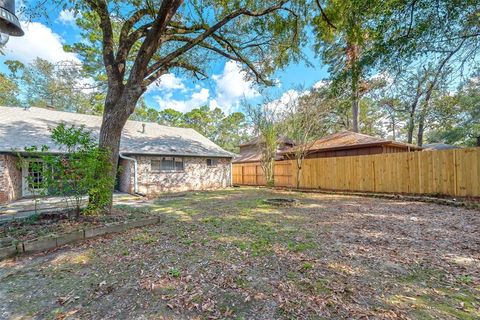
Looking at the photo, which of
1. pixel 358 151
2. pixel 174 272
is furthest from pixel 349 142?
pixel 174 272

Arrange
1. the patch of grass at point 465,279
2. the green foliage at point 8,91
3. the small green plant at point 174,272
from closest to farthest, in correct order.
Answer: the patch of grass at point 465,279, the small green plant at point 174,272, the green foliage at point 8,91

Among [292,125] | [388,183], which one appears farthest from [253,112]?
[388,183]

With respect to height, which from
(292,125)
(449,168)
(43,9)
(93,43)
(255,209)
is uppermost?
(93,43)

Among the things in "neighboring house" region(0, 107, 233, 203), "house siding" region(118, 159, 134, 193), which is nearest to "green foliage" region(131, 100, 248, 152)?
"neighboring house" region(0, 107, 233, 203)

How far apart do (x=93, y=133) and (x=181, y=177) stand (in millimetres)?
5610

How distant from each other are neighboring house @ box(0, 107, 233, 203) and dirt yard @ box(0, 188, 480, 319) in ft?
27.5

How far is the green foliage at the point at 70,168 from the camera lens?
4.68m

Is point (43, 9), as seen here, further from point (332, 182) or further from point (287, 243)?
point (332, 182)

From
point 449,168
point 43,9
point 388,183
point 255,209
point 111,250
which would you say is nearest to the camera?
point 111,250

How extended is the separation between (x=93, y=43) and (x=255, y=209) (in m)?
9.97

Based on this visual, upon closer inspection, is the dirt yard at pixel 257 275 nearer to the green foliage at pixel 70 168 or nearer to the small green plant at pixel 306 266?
the small green plant at pixel 306 266

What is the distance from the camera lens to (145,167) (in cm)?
1288

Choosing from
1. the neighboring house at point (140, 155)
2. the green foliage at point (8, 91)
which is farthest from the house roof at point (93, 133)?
the green foliage at point (8, 91)

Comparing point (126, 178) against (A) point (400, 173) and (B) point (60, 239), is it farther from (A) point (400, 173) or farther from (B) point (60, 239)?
(A) point (400, 173)
